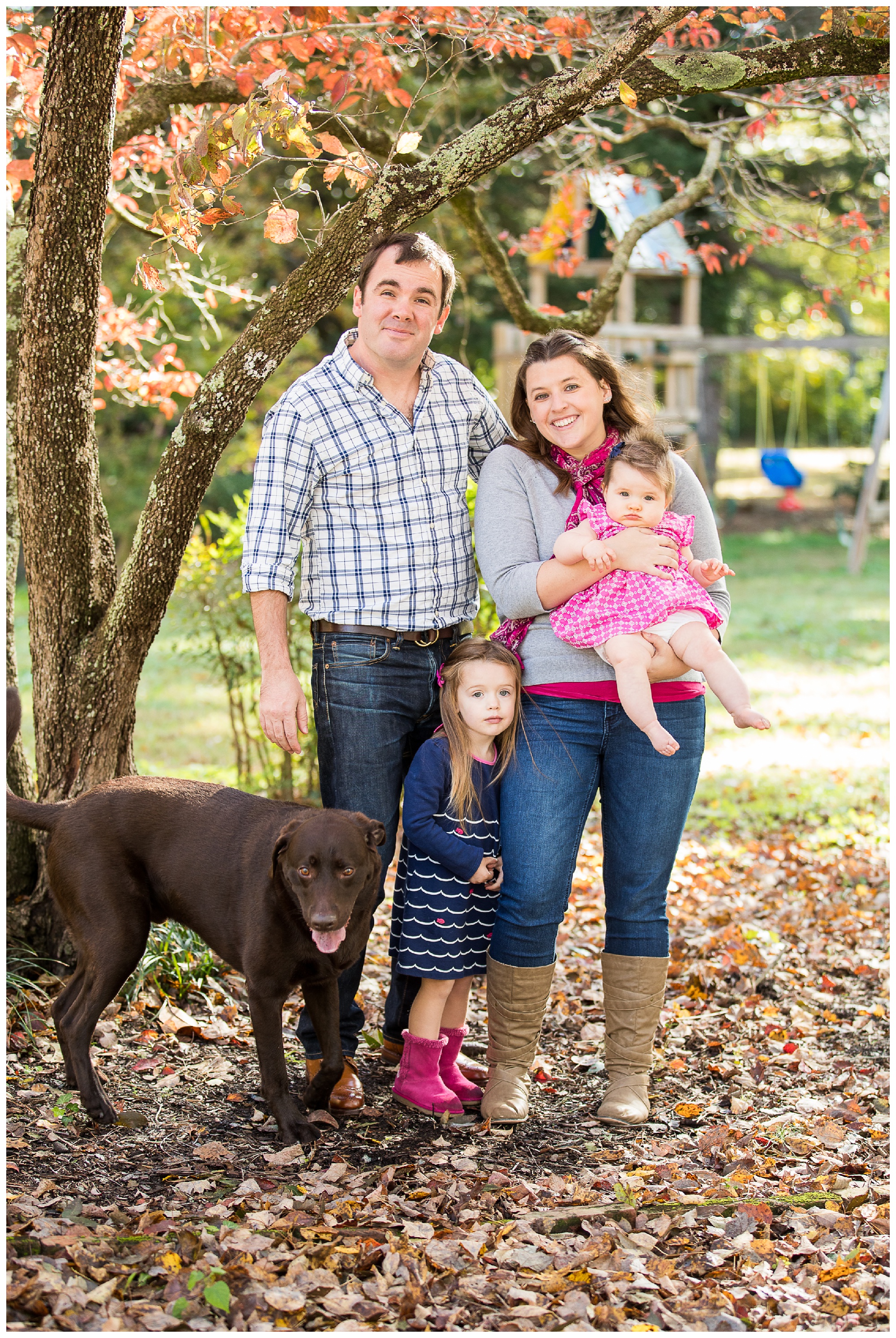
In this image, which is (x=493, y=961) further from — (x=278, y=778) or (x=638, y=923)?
(x=278, y=778)

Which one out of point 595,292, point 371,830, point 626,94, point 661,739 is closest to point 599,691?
point 661,739

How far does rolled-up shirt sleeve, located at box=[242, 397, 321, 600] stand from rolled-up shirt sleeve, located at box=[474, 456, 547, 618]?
54 cm

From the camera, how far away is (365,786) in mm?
3623

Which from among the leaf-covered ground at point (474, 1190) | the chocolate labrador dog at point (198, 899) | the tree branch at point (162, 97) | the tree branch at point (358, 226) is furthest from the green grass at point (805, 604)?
the chocolate labrador dog at point (198, 899)

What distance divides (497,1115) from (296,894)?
1032mm

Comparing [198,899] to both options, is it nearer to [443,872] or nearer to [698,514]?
[443,872]

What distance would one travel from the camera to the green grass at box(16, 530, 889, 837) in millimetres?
8031

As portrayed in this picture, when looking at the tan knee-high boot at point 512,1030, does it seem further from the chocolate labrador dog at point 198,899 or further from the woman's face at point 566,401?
the woman's face at point 566,401

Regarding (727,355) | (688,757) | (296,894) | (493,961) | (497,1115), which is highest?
(727,355)

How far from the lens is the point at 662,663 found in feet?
11.2

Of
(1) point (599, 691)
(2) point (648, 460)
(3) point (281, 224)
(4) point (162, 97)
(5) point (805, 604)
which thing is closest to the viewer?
(2) point (648, 460)

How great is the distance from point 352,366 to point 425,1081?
2.22 metres

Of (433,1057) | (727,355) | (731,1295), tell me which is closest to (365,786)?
(433,1057)

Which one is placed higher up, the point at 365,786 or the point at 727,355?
the point at 727,355
